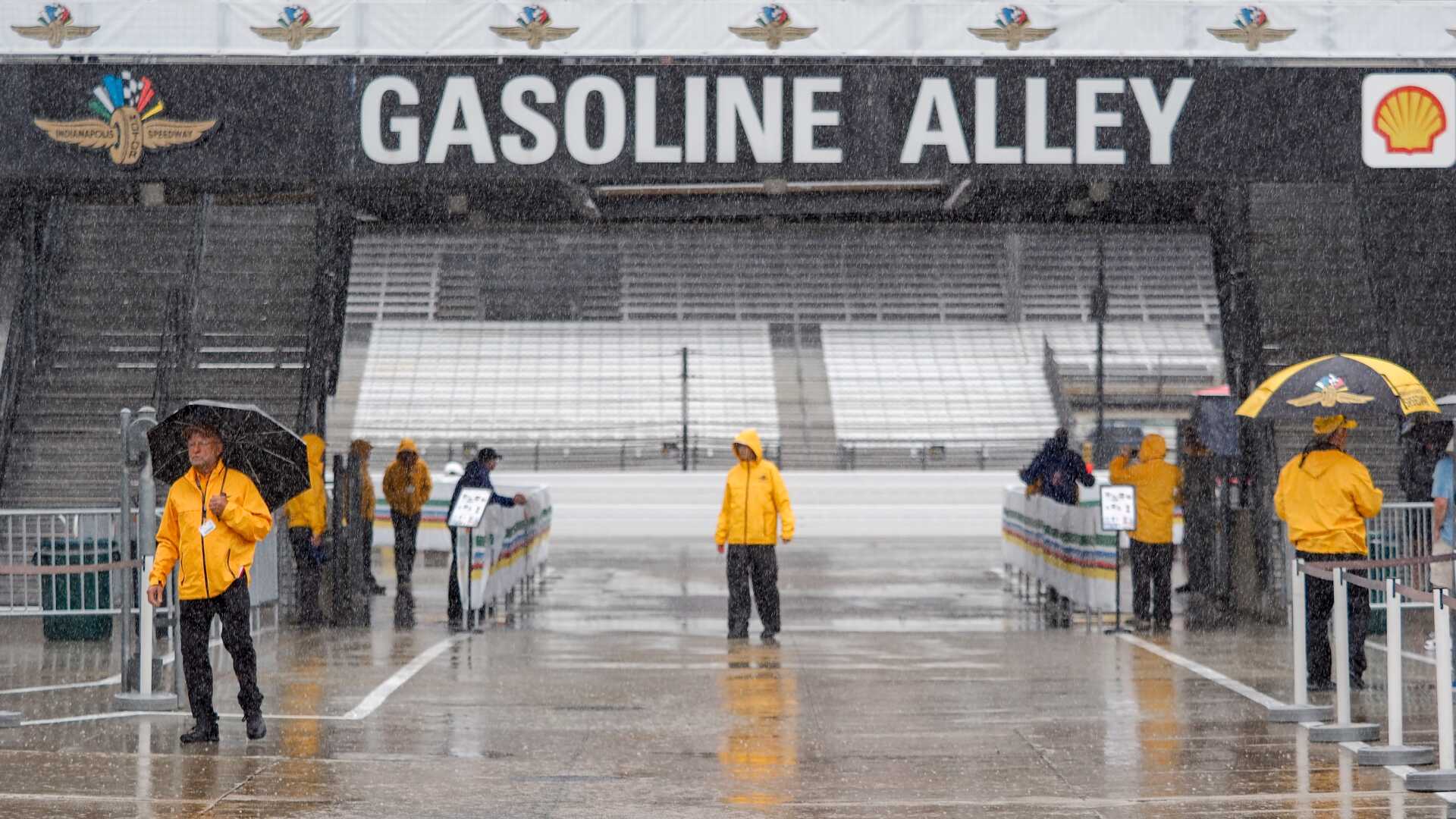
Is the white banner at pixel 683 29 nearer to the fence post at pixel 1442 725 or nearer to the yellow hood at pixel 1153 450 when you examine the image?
the yellow hood at pixel 1153 450

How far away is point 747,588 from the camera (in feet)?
51.2

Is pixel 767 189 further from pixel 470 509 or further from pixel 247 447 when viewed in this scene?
pixel 247 447

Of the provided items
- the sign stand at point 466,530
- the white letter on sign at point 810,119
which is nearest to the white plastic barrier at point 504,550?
the sign stand at point 466,530

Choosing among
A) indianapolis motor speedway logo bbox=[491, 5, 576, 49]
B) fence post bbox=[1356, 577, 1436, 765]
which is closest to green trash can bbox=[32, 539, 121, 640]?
indianapolis motor speedway logo bbox=[491, 5, 576, 49]

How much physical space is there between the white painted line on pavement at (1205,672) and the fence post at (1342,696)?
699 mm

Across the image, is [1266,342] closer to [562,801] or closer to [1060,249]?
[562,801]

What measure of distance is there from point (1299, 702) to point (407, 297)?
43.9 meters

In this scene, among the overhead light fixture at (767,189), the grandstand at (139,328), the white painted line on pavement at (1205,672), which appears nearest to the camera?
the white painted line on pavement at (1205,672)

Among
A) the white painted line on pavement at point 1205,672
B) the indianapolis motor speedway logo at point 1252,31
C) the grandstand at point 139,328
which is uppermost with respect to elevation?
the indianapolis motor speedway logo at point 1252,31

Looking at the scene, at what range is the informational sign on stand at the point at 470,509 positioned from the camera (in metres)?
16.2

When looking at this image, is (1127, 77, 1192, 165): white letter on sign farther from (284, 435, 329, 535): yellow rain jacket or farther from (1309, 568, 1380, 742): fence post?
(284, 435, 329, 535): yellow rain jacket

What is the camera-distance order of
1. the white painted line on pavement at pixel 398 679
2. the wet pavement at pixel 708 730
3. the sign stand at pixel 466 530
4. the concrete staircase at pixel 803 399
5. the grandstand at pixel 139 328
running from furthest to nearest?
the concrete staircase at pixel 803 399
the grandstand at pixel 139 328
the sign stand at pixel 466 530
the white painted line on pavement at pixel 398 679
the wet pavement at pixel 708 730

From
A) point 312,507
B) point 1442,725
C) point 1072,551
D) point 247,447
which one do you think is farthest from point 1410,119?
point 247,447

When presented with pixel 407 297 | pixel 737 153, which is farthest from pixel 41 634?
pixel 407 297
